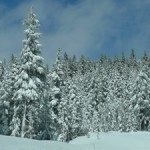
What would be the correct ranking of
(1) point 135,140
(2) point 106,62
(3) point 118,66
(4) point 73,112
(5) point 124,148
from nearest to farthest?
(5) point 124,148 < (1) point 135,140 < (4) point 73,112 < (3) point 118,66 < (2) point 106,62

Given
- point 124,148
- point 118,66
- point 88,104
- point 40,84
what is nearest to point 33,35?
point 40,84

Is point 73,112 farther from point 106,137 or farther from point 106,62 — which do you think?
point 106,62

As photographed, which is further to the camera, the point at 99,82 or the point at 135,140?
the point at 99,82

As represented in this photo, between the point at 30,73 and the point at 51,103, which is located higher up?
the point at 30,73

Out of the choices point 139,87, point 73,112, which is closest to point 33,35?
point 73,112

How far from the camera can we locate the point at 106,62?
184 meters

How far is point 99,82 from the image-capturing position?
9869 cm

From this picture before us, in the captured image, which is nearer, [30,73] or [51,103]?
[30,73]

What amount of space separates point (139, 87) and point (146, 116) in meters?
6.03

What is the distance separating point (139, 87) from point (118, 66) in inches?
3992

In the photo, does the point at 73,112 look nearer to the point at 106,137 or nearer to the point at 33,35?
the point at 33,35

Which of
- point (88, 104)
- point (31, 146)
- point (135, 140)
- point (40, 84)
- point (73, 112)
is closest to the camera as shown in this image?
point (31, 146)

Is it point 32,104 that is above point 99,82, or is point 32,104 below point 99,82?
below

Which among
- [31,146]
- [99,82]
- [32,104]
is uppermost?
[99,82]
